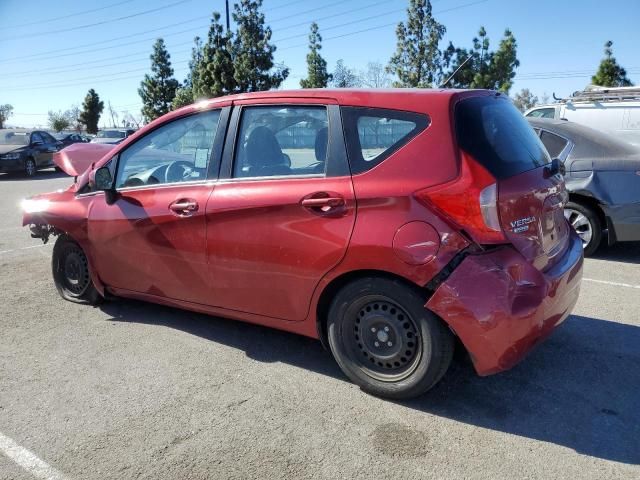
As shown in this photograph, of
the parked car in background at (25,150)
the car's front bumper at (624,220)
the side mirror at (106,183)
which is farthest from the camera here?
the parked car in background at (25,150)

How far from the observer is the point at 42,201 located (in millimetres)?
4777

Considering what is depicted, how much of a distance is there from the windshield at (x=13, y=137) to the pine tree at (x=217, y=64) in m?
12.8

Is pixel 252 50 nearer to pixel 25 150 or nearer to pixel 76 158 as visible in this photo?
pixel 25 150

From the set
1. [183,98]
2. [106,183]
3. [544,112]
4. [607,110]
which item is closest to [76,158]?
[106,183]

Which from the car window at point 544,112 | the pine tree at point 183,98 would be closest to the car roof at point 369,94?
the car window at point 544,112

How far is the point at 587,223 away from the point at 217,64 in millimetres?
28268

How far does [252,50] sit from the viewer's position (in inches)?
1198

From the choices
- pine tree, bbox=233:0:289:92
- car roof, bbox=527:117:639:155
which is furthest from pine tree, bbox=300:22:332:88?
car roof, bbox=527:117:639:155

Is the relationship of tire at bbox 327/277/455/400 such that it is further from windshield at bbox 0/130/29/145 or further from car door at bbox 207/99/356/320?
windshield at bbox 0/130/29/145

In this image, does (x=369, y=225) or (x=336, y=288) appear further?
(x=336, y=288)

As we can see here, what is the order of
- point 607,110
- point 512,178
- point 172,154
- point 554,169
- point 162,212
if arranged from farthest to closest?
point 607,110 < point 172,154 < point 162,212 < point 554,169 < point 512,178

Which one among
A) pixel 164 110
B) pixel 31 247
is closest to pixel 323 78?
pixel 164 110

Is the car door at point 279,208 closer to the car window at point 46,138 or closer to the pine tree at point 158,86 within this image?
the car window at point 46,138

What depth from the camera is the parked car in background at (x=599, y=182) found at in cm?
589
